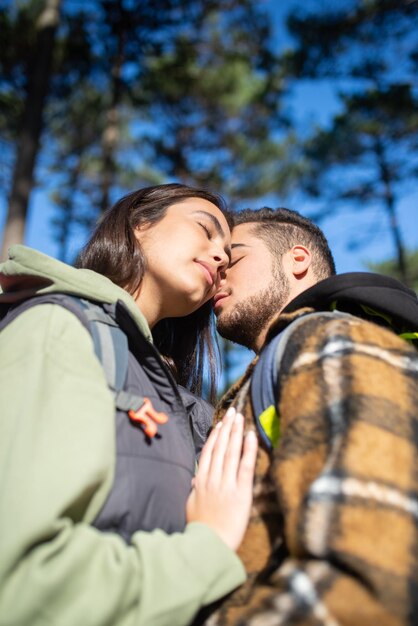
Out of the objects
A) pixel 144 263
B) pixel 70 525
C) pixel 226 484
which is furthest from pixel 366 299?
pixel 70 525

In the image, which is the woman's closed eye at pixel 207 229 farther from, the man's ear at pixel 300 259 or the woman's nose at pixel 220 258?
the man's ear at pixel 300 259

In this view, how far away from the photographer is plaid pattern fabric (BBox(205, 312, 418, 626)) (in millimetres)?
1188

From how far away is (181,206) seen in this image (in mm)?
2783

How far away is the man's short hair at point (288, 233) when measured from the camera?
10.4 feet

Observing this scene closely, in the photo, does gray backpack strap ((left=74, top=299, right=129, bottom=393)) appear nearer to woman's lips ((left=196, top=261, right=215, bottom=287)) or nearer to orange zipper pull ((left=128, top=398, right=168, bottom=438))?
orange zipper pull ((left=128, top=398, right=168, bottom=438))

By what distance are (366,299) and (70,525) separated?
1246 mm

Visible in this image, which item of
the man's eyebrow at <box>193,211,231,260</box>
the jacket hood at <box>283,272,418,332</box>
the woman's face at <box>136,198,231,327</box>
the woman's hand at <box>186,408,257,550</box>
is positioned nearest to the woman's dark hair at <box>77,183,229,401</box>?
the woman's face at <box>136,198,231,327</box>

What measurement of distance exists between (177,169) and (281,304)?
43.5ft

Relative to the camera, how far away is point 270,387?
5.98 feet

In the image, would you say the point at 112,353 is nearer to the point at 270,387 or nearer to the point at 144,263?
the point at 270,387

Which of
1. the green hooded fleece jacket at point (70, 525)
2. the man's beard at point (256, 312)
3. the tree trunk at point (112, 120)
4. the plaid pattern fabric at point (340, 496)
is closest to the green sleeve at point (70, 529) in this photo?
the green hooded fleece jacket at point (70, 525)

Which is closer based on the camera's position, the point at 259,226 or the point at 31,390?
the point at 31,390

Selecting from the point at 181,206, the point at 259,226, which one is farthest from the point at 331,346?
the point at 259,226

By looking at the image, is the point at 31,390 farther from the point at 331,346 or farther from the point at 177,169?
the point at 177,169
